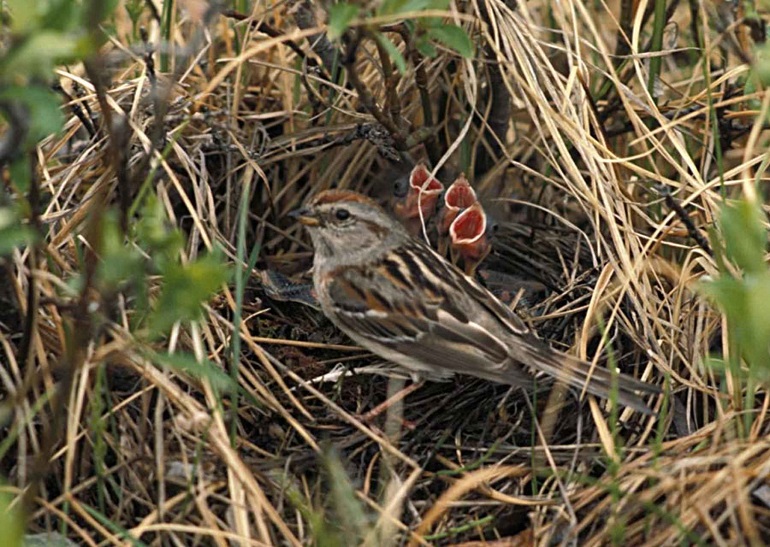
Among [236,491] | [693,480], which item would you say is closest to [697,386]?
[693,480]

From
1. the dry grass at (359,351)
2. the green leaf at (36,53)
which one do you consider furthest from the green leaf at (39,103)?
the dry grass at (359,351)

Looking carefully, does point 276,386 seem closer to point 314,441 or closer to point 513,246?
point 314,441

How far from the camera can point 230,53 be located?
5.17 metres

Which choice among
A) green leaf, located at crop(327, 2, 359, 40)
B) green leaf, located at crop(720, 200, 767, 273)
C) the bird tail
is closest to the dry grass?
the bird tail

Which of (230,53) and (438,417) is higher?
(230,53)

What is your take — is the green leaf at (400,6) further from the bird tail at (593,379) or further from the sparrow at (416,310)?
the bird tail at (593,379)

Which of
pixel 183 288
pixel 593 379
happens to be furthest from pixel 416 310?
pixel 183 288

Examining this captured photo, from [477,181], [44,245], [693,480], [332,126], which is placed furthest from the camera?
[477,181]

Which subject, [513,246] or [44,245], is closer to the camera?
[44,245]

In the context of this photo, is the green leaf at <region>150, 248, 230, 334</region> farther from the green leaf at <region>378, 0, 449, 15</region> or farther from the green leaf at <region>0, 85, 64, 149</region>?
the green leaf at <region>378, 0, 449, 15</region>

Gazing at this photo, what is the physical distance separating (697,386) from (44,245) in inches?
86.7

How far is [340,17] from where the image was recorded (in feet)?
10.6

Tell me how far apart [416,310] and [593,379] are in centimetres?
74

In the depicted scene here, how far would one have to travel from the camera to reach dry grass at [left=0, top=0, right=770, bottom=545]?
131 inches
